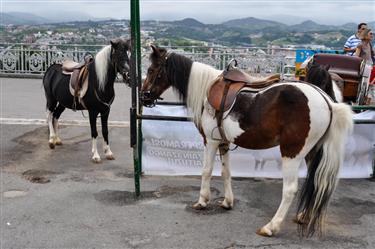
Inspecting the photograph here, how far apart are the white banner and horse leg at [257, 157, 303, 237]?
1815 millimetres

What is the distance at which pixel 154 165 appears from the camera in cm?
632

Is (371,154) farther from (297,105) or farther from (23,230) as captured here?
(23,230)

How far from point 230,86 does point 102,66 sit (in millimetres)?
2956

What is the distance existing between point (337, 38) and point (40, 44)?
1256 cm

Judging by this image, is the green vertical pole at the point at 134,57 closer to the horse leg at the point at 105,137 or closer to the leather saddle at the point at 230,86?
the leather saddle at the point at 230,86

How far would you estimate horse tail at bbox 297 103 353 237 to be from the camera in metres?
4.18

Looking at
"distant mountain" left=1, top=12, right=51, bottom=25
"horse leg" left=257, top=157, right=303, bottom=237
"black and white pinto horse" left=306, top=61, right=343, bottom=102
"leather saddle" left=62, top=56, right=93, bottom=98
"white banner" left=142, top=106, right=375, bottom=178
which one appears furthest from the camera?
"distant mountain" left=1, top=12, right=51, bottom=25

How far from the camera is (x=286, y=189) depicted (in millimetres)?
4371

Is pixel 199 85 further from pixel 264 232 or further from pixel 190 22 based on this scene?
pixel 190 22

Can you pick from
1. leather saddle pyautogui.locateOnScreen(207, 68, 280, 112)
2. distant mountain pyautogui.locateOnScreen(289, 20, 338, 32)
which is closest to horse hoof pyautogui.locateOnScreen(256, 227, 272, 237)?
leather saddle pyautogui.locateOnScreen(207, 68, 280, 112)

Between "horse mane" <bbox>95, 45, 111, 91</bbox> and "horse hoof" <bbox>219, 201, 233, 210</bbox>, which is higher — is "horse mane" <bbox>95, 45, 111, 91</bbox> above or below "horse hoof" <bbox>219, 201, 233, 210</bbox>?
above

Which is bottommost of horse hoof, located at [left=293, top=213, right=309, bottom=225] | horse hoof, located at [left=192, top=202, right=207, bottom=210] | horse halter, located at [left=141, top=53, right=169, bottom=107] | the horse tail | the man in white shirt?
horse hoof, located at [left=192, top=202, right=207, bottom=210]

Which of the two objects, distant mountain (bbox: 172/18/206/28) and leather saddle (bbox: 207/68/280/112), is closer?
leather saddle (bbox: 207/68/280/112)

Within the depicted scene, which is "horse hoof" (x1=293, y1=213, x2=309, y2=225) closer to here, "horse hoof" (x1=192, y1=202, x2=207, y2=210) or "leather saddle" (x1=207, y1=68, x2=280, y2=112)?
"horse hoof" (x1=192, y1=202, x2=207, y2=210)
